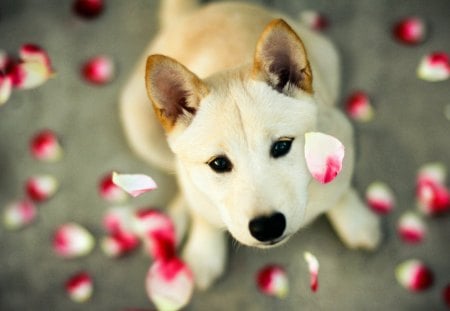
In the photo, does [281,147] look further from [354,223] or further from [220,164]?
[354,223]

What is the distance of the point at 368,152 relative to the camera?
2.51m

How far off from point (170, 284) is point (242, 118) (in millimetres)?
980

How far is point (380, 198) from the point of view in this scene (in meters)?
2.42

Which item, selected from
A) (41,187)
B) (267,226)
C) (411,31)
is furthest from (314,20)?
(41,187)

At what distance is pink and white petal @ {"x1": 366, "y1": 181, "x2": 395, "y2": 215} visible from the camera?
240 cm

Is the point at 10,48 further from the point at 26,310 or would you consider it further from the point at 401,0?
the point at 401,0

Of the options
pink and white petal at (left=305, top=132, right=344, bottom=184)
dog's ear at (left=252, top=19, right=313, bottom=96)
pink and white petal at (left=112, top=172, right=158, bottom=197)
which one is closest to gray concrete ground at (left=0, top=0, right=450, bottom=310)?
pink and white petal at (left=112, top=172, right=158, bottom=197)

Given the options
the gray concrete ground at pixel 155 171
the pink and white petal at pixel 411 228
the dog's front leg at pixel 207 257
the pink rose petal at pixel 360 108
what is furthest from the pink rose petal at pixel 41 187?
the pink and white petal at pixel 411 228

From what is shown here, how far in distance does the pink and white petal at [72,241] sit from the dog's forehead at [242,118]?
110 cm

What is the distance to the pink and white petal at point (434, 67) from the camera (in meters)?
2.53

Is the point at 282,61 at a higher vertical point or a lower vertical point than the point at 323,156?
higher

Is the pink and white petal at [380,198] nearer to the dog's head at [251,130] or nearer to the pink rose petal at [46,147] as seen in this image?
the dog's head at [251,130]

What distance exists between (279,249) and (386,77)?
103cm

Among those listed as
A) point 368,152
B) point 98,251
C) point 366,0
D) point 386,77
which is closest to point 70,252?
point 98,251
